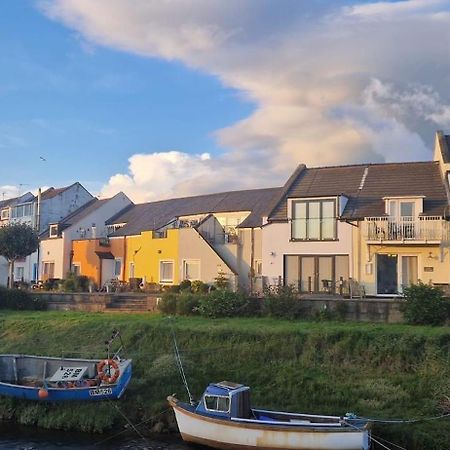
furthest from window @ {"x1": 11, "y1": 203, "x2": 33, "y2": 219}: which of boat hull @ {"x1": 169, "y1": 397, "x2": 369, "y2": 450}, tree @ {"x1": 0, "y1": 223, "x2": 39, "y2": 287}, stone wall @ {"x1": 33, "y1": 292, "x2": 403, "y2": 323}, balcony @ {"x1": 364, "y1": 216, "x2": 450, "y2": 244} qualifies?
boat hull @ {"x1": 169, "y1": 397, "x2": 369, "y2": 450}

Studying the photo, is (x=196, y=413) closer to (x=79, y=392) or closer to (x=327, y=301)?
(x=79, y=392)

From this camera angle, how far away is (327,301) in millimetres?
27062

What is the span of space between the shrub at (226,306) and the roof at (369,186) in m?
7.76

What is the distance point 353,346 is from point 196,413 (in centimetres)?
685

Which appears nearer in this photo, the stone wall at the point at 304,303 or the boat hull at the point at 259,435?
the boat hull at the point at 259,435

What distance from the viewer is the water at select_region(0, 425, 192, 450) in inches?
714

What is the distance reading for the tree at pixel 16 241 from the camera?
44.7 metres

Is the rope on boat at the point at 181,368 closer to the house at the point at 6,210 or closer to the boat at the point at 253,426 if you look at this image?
the boat at the point at 253,426

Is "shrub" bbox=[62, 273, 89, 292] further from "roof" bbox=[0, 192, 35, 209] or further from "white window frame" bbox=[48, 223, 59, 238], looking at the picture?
"roof" bbox=[0, 192, 35, 209]

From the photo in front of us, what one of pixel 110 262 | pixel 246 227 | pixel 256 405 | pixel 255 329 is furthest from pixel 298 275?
pixel 110 262

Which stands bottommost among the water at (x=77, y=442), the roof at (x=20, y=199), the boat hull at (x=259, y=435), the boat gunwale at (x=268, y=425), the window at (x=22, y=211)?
the water at (x=77, y=442)

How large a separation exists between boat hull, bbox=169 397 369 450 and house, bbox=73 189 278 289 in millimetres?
17463

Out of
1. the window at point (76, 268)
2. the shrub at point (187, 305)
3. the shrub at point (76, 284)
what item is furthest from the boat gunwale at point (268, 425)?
the window at point (76, 268)

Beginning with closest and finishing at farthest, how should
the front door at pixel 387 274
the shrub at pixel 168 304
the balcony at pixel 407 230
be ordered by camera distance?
the shrub at pixel 168 304 → the balcony at pixel 407 230 → the front door at pixel 387 274
